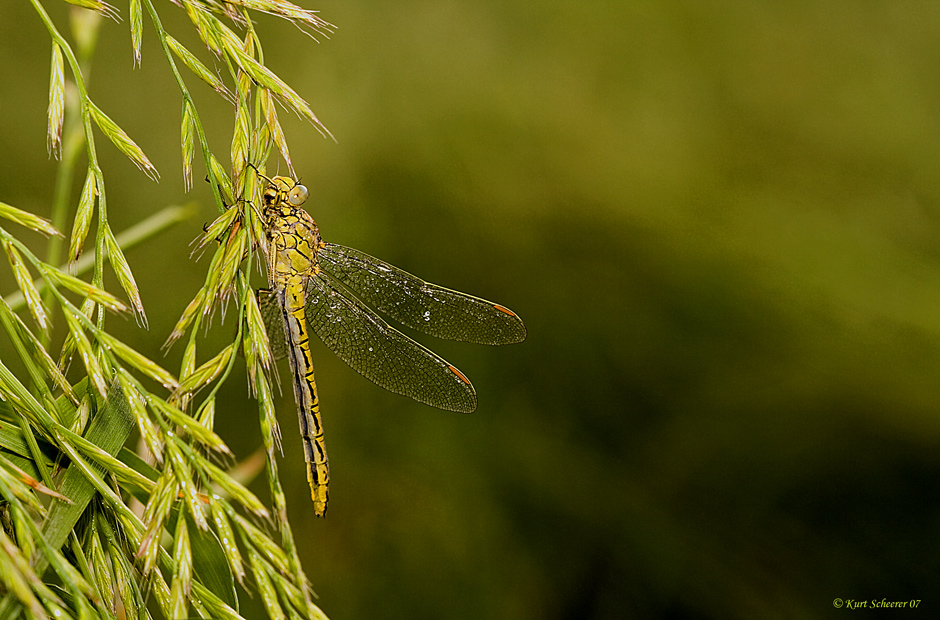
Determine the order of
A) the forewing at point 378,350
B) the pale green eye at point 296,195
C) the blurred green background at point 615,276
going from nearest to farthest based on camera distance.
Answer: the pale green eye at point 296,195
the forewing at point 378,350
the blurred green background at point 615,276

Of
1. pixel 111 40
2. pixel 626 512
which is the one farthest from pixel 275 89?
pixel 111 40

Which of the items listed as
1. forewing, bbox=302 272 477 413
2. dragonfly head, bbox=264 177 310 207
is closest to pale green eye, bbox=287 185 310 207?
dragonfly head, bbox=264 177 310 207

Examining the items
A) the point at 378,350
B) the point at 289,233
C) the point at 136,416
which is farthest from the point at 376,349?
the point at 136,416

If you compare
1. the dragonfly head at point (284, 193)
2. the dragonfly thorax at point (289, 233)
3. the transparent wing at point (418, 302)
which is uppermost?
the dragonfly head at point (284, 193)

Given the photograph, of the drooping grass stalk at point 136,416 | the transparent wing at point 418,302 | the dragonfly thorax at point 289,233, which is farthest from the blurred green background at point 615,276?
the drooping grass stalk at point 136,416

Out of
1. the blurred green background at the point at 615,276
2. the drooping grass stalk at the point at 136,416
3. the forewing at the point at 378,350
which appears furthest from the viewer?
the blurred green background at the point at 615,276

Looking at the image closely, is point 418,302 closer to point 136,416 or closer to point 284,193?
point 284,193

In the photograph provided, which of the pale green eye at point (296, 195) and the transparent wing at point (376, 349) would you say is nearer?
the pale green eye at point (296, 195)

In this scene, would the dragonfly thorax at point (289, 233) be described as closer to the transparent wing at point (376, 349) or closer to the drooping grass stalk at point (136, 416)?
the transparent wing at point (376, 349)
